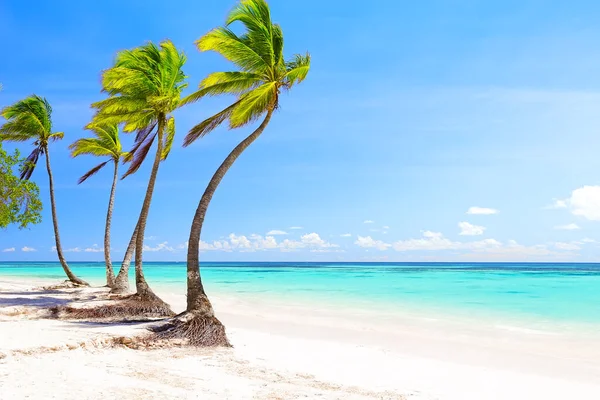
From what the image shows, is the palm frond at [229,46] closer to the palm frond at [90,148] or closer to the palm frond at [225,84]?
the palm frond at [225,84]

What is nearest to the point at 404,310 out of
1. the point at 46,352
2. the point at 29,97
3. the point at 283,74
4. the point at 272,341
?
the point at 272,341

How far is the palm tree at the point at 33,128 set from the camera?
763 inches

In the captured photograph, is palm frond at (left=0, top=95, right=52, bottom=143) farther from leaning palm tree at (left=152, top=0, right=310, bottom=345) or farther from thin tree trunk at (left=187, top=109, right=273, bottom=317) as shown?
thin tree trunk at (left=187, top=109, right=273, bottom=317)

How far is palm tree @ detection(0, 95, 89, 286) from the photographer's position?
19375mm

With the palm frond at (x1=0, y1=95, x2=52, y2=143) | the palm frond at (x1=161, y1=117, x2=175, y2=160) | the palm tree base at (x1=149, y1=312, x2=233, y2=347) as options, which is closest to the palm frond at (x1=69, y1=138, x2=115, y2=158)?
the palm frond at (x1=0, y1=95, x2=52, y2=143)

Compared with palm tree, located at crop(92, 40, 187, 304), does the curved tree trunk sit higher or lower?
lower

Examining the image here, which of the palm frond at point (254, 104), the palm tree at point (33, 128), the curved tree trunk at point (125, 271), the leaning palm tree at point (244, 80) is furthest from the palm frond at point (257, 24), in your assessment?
the palm tree at point (33, 128)

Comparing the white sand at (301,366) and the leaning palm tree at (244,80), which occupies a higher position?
the leaning palm tree at (244,80)

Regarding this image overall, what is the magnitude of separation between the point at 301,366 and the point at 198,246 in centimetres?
345

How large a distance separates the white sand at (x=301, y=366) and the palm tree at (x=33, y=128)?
8291 mm

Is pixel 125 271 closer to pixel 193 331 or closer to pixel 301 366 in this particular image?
pixel 193 331

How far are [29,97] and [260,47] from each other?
12.9 meters

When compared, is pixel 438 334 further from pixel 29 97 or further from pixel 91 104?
pixel 29 97

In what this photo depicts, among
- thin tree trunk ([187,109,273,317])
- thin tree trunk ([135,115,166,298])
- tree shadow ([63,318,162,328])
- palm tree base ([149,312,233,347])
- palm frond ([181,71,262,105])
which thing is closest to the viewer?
palm tree base ([149,312,233,347])
